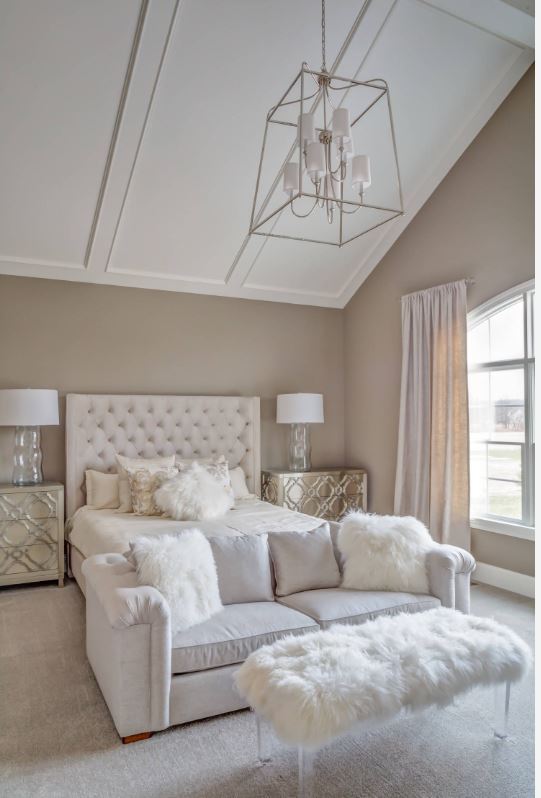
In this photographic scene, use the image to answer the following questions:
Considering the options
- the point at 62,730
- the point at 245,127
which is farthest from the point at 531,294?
the point at 62,730

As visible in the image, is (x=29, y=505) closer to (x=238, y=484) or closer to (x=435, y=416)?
(x=238, y=484)

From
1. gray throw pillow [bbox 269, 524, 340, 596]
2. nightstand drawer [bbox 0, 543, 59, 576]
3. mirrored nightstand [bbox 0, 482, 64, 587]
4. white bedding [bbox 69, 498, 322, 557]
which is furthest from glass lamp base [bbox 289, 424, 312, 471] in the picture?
gray throw pillow [bbox 269, 524, 340, 596]

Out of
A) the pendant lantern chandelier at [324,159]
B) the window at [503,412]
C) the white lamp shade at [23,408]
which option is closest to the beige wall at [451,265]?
the window at [503,412]

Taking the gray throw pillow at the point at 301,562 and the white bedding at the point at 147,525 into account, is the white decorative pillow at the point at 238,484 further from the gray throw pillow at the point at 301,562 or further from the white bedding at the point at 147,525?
the gray throw pillow at the point at 301,562

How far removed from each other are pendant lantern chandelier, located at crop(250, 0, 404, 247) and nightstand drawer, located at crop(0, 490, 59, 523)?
2.53 m

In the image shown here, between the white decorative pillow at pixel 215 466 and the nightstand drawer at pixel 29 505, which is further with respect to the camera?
the white decorative pillow at pixel 215 466

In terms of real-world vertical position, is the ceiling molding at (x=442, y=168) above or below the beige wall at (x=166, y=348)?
above

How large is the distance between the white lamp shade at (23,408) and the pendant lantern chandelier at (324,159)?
206cm

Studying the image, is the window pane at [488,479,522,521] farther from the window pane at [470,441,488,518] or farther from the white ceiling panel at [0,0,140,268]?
→ the white ceiling panel at [0,0,140,268]

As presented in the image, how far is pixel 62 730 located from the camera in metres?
2.45

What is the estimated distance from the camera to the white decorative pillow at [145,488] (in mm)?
4438

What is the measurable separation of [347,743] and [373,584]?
0.83 metres

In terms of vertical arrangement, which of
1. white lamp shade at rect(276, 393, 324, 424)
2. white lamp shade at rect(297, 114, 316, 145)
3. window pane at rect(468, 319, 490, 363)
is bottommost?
white lamp shade at rect(276, 393, 324, 424)

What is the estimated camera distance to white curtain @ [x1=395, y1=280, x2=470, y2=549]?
466 centimetres
